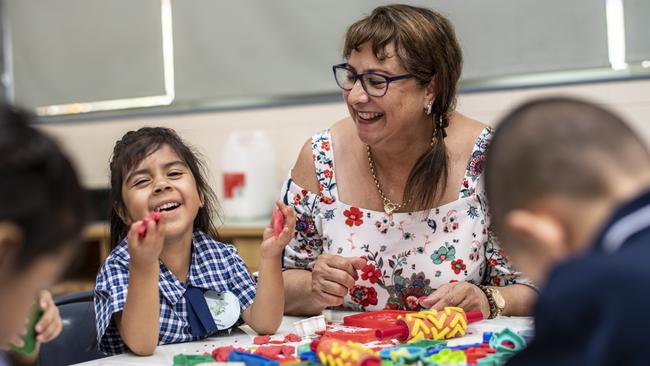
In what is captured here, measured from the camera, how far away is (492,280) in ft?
7.11

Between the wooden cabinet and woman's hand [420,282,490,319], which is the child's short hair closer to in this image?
woman's hand [420,282,490,319]

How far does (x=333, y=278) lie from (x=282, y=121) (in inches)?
74.9

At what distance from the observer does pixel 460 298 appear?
1929 mm

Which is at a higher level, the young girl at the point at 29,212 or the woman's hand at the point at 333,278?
the young girl at the point at 29,212

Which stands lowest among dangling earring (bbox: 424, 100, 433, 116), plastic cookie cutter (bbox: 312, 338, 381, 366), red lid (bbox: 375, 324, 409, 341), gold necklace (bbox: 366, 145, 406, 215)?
red lid (bbox: 375, 324, 409, 341)

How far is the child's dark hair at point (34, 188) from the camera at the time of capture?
0.94m

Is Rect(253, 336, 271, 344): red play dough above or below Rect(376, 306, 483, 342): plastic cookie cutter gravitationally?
below

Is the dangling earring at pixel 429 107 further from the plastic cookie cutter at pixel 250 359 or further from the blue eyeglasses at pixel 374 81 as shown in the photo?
the plastic cookie cutter at pixel 250 359

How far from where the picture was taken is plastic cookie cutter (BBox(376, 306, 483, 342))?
1.66 m

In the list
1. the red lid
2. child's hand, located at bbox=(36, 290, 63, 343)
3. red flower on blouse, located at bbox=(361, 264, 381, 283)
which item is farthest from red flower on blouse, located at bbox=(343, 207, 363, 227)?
child's hand, located at bbox=(36, 290, 63, 343)

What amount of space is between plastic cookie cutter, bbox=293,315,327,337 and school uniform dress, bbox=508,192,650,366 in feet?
3.09

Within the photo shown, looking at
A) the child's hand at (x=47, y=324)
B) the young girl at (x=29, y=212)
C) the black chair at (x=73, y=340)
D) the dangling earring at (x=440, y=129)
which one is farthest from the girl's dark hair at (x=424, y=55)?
the young girl at (x=29, y=212)

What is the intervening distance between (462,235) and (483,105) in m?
1.33

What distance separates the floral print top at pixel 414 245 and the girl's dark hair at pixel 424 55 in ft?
0.21
